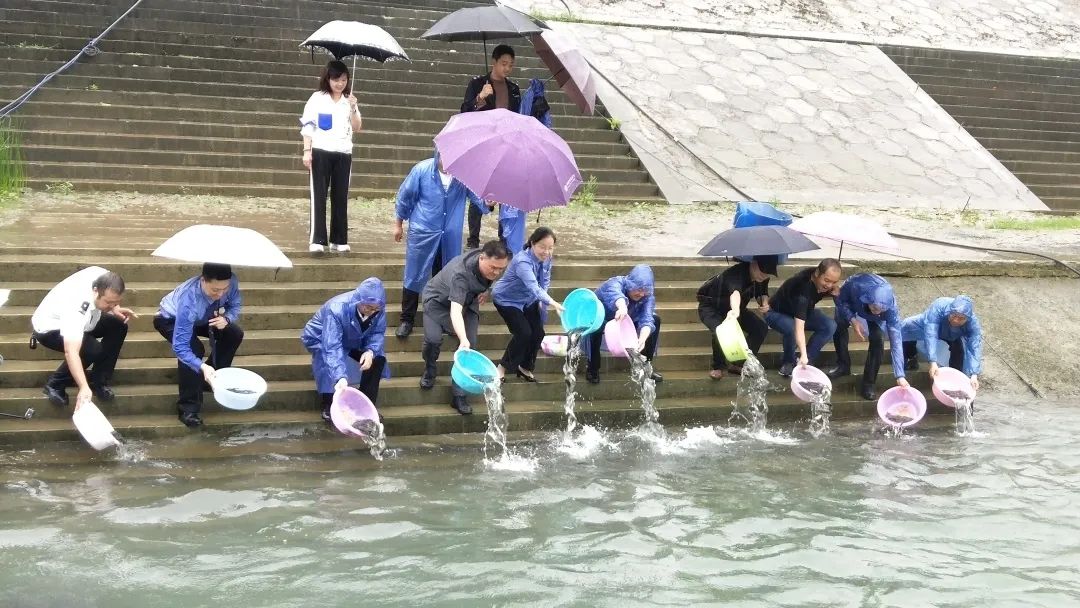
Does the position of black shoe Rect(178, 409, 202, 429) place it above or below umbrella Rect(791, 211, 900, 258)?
below

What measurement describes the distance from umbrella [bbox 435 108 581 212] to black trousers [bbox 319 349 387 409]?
134 centimetres

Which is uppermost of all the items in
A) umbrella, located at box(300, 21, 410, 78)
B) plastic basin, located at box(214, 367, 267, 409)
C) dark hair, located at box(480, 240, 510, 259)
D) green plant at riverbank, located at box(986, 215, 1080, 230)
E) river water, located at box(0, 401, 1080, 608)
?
umbrella, located at box(300, 21, 410, 78)

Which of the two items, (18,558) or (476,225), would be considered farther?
(476,225)

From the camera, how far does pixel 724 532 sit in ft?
19.3

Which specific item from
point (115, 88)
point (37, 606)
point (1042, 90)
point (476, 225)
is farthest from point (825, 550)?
point (1042, 90)

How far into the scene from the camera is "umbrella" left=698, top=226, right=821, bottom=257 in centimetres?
766

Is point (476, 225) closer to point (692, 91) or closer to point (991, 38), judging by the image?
point (692, 91)

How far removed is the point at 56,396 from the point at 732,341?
4.75 meters

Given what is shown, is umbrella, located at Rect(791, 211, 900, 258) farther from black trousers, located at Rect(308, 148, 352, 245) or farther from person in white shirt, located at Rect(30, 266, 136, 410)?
person in white shirt, located at Rect(30, 266, 136, 410)

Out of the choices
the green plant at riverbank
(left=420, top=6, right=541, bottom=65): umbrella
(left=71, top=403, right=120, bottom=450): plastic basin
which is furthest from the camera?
the green plant at riverbank

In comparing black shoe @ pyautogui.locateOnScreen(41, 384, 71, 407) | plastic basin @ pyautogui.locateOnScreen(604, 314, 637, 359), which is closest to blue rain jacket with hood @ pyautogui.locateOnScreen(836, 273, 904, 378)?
plastic basin @ pyautogui.locateOnScreen(604, 314, 637, 359)

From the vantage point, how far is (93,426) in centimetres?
612

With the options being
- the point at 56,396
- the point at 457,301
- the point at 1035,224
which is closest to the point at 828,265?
the point at 457,301

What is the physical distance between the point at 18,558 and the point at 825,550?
13.9ft
